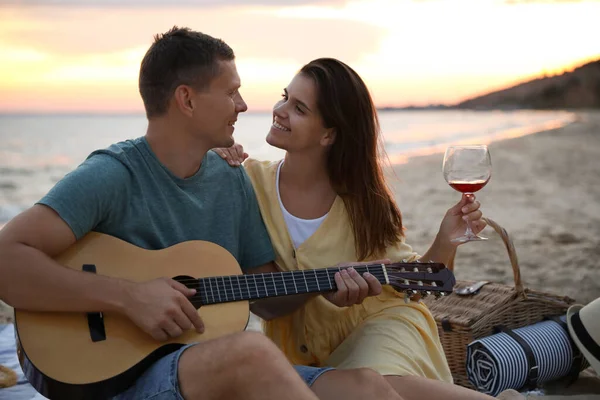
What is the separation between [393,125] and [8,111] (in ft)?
62.2

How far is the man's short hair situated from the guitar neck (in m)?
0.75

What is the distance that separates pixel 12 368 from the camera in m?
4.07

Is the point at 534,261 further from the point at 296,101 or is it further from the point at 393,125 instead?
the point at 393,125

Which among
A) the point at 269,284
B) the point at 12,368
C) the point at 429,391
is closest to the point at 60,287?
the point at 269,284

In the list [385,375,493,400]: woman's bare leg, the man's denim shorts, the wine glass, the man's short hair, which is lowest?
[385,375,493,400]: woman's bare leg

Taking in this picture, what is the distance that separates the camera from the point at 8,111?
3042cm

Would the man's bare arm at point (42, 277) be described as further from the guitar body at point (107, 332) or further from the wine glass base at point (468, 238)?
the wine glass base at point (468, 238)

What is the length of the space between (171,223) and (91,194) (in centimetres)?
36

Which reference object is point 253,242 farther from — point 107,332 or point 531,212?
point 531,212

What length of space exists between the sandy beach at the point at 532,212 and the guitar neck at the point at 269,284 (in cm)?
105

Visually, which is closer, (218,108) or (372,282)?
(372,282)

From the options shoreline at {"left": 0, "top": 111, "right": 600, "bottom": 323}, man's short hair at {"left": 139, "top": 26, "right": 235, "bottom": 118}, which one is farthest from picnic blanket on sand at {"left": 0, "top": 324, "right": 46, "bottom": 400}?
man's short hair at {"left": 139, "top": 26, "right": 235, "bottom": 118}

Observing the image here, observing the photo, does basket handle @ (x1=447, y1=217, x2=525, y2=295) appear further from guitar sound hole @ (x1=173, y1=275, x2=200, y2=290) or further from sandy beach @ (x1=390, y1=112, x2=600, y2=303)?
guitar sound hole @ (x1=173, y1=275, x2=200, y2=290)

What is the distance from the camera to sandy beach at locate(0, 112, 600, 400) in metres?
6.61
